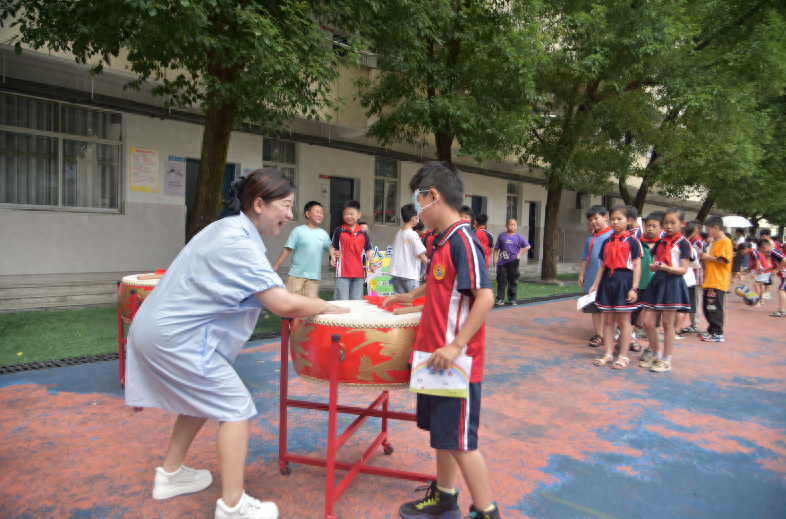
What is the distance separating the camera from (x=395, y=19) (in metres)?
8.11

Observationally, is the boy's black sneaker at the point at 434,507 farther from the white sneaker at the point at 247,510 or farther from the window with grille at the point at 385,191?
the window with grille at the point at 385,191

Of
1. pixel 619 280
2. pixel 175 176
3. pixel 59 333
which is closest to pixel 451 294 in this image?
pixel 619 280

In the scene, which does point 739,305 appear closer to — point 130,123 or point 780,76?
point 780,76

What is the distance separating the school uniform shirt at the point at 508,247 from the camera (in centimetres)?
983

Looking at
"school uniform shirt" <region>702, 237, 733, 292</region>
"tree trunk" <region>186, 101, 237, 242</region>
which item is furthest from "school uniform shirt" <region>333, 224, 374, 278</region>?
"school uniform shirt" <region>702, 237, 733, 292</region>

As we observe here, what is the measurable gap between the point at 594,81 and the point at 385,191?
21.3ft

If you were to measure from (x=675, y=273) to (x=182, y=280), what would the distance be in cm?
524

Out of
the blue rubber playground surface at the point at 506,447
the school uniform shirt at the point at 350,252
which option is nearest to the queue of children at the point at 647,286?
the blue rubber playground surface at the point at 506,447

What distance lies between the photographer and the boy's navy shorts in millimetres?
2246

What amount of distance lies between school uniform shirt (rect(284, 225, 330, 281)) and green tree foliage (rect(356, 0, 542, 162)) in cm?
428

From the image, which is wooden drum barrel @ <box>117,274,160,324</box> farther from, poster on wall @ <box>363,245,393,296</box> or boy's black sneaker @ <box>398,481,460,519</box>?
poster on wall @ <box>363,245,393,296</box>

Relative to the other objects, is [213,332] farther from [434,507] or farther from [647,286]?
[647,286]

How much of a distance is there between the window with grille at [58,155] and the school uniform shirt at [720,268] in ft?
35.3

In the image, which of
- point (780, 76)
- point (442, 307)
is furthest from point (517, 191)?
point (442, 307)
